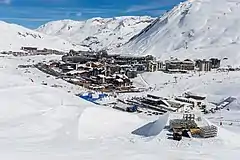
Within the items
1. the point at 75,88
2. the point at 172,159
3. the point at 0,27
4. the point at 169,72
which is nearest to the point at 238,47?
the point at 169,72

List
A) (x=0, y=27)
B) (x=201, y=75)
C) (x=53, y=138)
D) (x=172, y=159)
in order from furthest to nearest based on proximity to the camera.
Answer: (x=0, y=27) < (x=201, y=75) < (x=53, y=138) < (x=172, y=159)

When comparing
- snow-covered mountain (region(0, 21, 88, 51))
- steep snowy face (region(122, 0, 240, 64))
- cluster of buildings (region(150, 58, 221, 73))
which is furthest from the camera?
snow-covered mountain (region(0, 21, 88, 51))

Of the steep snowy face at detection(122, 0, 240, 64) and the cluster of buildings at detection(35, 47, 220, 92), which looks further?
the steep snowy face at detection(122, 0, 240, 64)

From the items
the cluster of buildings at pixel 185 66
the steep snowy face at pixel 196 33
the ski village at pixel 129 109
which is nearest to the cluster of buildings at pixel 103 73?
the ski village at pixel 129 109

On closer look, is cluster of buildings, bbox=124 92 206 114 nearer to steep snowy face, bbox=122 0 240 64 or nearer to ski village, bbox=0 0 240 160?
ski village, bbox=0 0 240 160

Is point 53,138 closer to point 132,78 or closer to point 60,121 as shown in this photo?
point 60,121

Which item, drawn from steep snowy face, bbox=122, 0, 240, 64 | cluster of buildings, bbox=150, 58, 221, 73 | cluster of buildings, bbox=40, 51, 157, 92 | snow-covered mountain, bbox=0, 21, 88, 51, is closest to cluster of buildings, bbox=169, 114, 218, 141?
cluster of buildings, bbox=40, 51, 157, 92

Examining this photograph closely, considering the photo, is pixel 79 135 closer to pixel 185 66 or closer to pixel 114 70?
pixel 114 70
